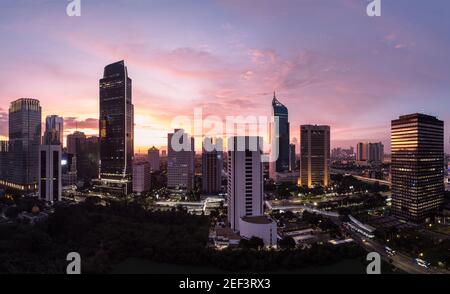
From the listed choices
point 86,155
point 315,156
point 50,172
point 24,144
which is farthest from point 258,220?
point 86,155

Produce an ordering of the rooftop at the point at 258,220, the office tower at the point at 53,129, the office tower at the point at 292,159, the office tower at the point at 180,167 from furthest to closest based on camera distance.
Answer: the office tower at the point at 292,159 < the office tower at the point at 180,167 < the office tower at the point at 53,129 < the rooftop at the point at 258,220

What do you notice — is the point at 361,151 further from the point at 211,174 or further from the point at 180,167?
the point at 180,167

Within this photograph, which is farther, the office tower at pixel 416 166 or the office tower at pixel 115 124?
the office tower at pixel 115 124

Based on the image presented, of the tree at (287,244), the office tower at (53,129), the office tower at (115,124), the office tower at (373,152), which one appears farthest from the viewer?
the office tower at (373,152)

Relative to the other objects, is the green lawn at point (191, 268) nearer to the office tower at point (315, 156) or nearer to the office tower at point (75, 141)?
the office tower at point (315, 156)

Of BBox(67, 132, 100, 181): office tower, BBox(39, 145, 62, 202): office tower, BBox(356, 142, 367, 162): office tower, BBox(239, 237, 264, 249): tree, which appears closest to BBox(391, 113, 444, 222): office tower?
BBox(239, 237, 264, 249): tree

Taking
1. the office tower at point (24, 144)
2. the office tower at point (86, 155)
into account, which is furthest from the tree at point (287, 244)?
the office tower at point (86, 155)

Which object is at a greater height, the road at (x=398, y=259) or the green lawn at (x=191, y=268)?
the green lawn at (x=191, y=268)

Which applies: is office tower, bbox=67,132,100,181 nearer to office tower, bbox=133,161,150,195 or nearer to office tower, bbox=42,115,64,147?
office tower, bbox=42,115,64,147
